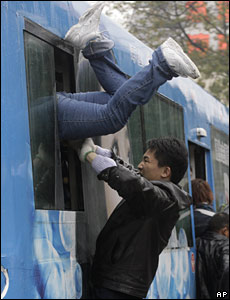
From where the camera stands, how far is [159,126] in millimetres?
5750

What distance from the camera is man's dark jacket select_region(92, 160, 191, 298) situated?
393 centimetres

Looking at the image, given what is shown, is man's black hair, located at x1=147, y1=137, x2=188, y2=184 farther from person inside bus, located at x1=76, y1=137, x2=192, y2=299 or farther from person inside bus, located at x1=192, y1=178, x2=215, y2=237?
person inside bus, located at x1=192, y1=178, x2=215, y2=237

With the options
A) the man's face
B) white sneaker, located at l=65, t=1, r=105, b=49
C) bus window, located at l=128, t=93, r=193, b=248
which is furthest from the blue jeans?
bus window, located at l=128, t=93, r=193, b=248

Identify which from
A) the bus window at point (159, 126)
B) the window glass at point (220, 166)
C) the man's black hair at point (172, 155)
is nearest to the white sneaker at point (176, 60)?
the man's black hair at point (172, 155)

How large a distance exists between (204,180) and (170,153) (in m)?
3.55

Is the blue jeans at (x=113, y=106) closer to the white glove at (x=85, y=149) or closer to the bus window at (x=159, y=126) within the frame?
the white glove at (x=85, y=149)

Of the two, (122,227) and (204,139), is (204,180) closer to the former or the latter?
(204,139)

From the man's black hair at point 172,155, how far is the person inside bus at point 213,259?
7.42 ft

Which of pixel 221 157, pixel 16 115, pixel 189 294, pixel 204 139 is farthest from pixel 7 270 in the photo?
pixel 221 157

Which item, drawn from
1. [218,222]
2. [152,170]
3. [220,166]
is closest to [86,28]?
[152,170]

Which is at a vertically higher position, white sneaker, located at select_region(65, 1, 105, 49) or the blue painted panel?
white sneaker, located at select_region(65, 1, 105, 49)

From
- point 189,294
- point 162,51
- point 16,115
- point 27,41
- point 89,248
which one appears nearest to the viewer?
point 16,115

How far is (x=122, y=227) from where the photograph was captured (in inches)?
161

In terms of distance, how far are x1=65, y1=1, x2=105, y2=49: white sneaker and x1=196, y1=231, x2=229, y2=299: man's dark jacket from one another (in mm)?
3364
